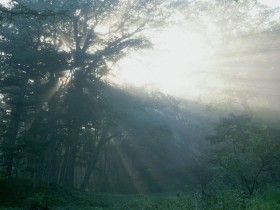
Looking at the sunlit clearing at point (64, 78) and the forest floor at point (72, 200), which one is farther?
the sunlit clearing at point (64, 78)

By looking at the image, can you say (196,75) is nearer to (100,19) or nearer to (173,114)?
(100,19)

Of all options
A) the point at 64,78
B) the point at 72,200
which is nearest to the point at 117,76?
the point at 64,78

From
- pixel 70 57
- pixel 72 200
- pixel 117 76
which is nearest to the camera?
pixel 72 200

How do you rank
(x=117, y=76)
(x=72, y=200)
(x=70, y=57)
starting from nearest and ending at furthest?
(x=72, y=200) < (x=70, y=57) < (x=117, y=76)

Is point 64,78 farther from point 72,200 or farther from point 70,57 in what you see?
point 72,200

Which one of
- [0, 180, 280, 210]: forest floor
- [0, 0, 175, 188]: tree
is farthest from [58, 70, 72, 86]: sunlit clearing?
[0, 180, 280, 210]: forest floor

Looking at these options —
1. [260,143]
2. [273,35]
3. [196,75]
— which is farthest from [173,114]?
[260,143]

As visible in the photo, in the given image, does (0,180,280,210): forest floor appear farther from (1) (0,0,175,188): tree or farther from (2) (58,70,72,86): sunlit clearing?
(2) (58,70,72,86): sunlit clearing

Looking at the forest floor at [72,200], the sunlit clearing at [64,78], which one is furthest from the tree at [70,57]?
the forest floor at [72,200]

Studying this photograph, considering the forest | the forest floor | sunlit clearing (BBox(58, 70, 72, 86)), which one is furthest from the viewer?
sunlit clearing (BBox(58, 70, 72, 86))

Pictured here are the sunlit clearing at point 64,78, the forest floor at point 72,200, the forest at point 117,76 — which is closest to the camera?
the forest floor at point 72,200

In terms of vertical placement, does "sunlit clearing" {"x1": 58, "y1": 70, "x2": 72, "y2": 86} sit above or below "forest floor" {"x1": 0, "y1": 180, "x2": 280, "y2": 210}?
above

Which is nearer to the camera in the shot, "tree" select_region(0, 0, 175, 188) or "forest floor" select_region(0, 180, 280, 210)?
"forest floor" select_region(0, 180, 280, 210)

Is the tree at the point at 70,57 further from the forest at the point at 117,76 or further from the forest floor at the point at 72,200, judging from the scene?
the forest floor at the point at 72,200
